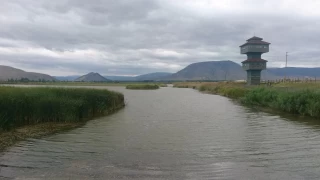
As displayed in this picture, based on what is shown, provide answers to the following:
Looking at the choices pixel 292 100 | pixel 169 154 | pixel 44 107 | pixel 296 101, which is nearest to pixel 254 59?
pixel 292 100

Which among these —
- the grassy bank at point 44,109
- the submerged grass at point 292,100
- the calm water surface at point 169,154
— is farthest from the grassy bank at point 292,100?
the grassy bank at point 44,109

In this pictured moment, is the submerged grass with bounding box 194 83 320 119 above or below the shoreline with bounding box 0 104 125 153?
above

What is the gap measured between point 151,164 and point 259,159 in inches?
179

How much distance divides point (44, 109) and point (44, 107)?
139mm

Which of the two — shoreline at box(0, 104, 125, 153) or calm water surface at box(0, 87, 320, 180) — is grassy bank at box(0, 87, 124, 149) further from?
calm water surface at box(0, 87, 320, 180)

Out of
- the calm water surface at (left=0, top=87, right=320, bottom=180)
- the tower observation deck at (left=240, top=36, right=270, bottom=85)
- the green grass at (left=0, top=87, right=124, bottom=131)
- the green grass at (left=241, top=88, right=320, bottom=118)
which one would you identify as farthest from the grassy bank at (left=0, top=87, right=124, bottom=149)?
the tower observation deck at (left=240, top=36, right=270, bottom=85)

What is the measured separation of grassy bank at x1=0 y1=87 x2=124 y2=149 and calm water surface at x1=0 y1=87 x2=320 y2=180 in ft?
6.86

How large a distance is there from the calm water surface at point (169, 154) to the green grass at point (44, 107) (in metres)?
2.37

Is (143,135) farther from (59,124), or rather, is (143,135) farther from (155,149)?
(59,124)

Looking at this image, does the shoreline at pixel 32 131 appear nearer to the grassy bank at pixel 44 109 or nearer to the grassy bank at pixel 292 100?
the grassy bank at pixel 44 109

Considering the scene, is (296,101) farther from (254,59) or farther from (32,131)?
(254,59)

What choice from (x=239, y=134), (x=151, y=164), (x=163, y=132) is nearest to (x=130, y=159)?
(x=151, y=164)

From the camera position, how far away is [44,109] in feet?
74.1

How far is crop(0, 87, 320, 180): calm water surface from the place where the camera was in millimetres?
11516
